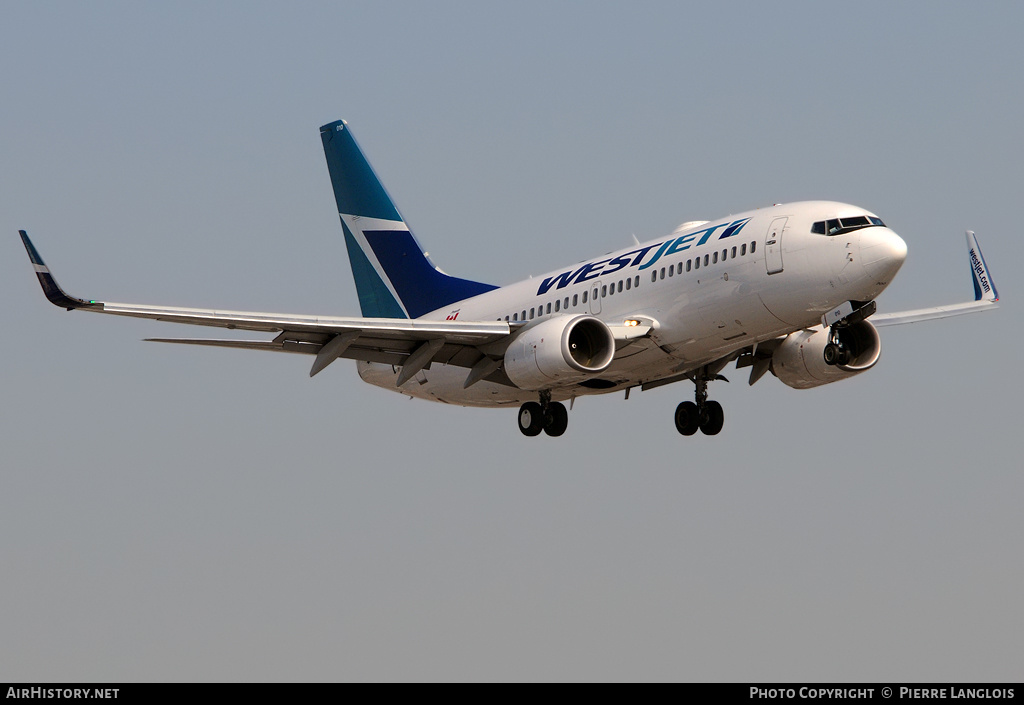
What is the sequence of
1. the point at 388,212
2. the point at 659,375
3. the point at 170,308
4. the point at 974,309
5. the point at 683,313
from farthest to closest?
1. the point at 388,212
2. the point at 974,309
3. the point at 659,375
4. the point at 683,313
5. the point at 170,308

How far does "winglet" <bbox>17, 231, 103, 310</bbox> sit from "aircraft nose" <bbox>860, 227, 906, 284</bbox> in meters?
17.8

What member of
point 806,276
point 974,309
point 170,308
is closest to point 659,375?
point 806,276

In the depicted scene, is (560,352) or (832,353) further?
(832,353)

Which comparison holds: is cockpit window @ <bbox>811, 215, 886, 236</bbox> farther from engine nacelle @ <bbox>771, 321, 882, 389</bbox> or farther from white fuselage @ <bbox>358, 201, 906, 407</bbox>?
engine nacelle @ <bbox>771, 321, 882, 389</bbox>

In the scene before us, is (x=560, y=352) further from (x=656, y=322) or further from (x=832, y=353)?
(x=832, y=353)

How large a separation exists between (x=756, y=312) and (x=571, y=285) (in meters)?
6.60

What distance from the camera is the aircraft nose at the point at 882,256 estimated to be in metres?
35.8

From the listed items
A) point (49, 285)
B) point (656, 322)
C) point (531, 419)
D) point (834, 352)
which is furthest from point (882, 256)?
point (49, 285)

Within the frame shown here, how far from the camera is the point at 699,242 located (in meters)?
38.9

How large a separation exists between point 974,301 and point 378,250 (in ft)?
63.2

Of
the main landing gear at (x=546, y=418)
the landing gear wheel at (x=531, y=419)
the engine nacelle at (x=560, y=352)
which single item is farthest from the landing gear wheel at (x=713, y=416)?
the engine nacelle at (x=560, y=352)

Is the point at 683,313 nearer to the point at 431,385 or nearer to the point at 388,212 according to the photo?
the point at 431,385

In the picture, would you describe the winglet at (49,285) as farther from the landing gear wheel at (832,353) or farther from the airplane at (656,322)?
the landing gear wheel at (832,353)

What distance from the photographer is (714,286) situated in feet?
124
